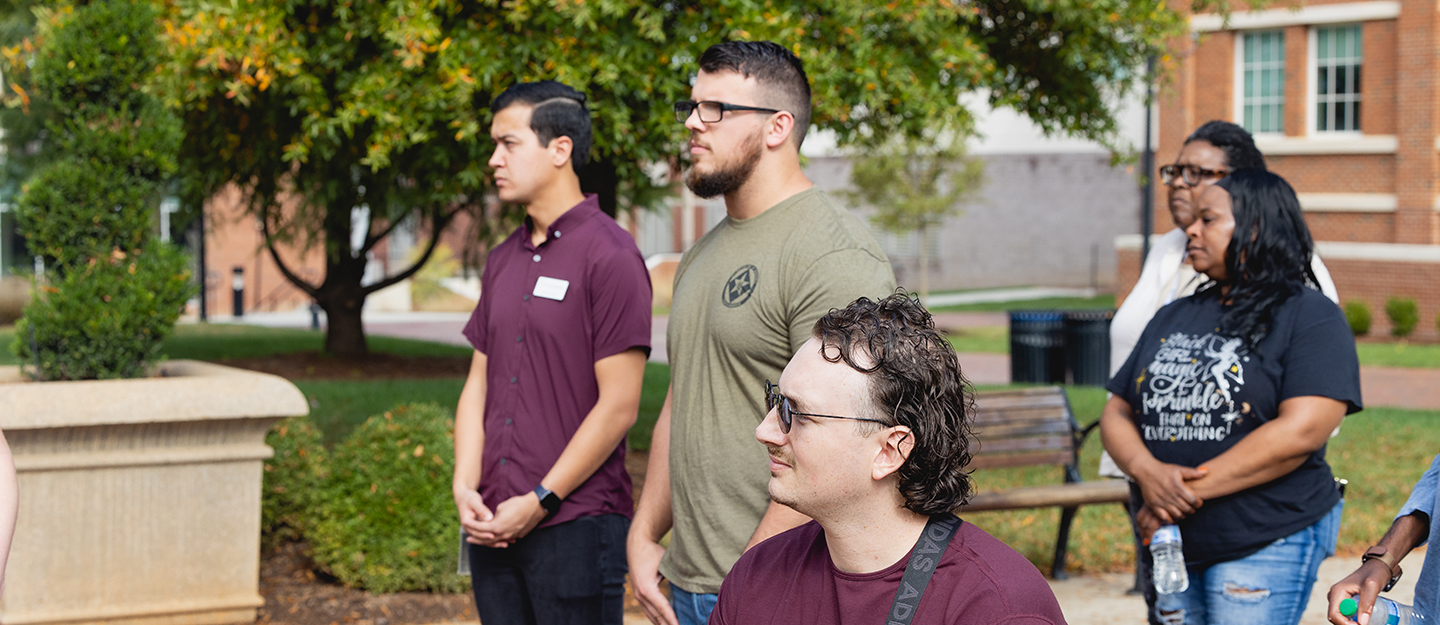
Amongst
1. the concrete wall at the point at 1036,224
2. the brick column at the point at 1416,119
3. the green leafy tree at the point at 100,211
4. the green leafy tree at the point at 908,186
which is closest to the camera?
the green leafy tree at the point at 100,211

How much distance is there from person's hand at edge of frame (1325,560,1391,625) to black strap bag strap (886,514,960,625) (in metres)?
1.12

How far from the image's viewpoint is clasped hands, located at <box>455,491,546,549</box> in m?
3.15

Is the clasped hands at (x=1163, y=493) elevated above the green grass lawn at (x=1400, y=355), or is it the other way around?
the clasped hands at (x=1163, y=493)

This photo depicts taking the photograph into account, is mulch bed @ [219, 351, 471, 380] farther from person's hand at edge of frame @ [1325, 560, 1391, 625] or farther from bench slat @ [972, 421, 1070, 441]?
person's hand at edge of frame @ [1325, 560, 1391, 625]

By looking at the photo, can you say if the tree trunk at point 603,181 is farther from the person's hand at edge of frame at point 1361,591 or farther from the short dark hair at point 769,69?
the person's hand at edge of frame at point 1361,591

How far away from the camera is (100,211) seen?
225 inches

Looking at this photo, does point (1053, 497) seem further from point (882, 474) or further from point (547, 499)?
point (882, 474)

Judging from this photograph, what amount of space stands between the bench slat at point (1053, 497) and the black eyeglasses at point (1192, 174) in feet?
7.45

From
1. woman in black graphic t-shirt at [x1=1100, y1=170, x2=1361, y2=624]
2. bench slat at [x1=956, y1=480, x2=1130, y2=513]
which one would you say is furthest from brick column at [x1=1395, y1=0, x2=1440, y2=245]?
woman in black graphic t-shirt at [x1=1100, y1=170, x2=1361, y2=624]

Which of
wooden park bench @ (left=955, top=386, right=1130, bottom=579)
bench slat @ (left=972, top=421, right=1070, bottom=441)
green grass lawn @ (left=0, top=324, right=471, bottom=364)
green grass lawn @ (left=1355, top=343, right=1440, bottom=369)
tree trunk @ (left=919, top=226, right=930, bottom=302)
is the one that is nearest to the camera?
wooden park bench @ (left=955, top=386, right=1130, bottom=579)

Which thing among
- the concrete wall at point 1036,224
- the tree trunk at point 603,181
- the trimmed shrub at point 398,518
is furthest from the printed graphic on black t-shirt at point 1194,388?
the concrete wall at point 1036,224

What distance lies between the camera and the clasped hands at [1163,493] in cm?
314

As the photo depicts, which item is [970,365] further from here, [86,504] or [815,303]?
[815,303]

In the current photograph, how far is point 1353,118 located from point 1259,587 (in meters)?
23.1
